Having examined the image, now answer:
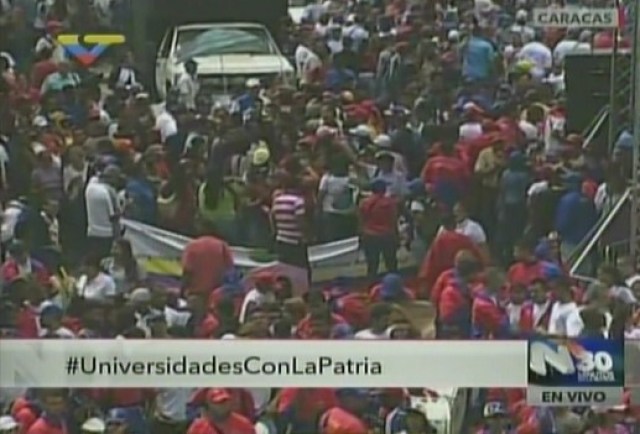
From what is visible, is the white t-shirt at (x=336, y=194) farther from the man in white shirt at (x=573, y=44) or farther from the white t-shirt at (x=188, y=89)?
the man in white shirt at (x=573, y=44)

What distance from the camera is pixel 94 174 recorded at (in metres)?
2.69

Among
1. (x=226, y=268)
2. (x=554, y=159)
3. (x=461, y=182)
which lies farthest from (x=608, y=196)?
(x=226, y=268)

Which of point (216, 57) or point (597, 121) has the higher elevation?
point (216, 57)

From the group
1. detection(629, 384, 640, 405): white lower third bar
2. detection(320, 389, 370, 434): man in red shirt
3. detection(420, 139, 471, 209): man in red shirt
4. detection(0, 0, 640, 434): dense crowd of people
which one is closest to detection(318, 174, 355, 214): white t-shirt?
detection(0, 0, 640, 434): dense crowd of people

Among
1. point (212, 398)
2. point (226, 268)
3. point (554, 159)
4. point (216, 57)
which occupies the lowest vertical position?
point (212, 398)

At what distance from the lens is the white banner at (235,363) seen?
8.84 feet

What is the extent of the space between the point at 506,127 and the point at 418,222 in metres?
0.26

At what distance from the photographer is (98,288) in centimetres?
271

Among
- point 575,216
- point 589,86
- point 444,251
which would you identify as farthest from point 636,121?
point 444,251

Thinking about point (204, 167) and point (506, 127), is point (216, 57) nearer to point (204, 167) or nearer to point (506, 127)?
point (204, 167)

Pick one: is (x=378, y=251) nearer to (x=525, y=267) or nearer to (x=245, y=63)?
(x=525, y=267)

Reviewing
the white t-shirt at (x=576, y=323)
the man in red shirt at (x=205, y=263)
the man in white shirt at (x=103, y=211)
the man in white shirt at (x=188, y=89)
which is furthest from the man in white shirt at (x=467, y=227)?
the man in white shirt at (x=103, y=211)

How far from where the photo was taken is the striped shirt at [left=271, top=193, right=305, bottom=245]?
2689mm

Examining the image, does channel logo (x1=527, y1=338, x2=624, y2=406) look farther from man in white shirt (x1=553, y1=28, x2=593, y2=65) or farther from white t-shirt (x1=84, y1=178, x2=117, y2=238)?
white t-shirt (x1=84, y1=178, x2=117, y2=238)
